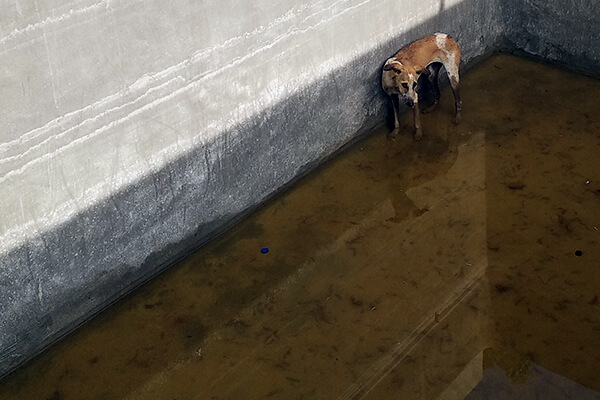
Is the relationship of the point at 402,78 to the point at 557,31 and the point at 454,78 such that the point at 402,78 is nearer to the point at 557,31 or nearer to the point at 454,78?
the point at 454,78

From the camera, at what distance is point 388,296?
4168mm

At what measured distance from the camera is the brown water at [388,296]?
3.74m

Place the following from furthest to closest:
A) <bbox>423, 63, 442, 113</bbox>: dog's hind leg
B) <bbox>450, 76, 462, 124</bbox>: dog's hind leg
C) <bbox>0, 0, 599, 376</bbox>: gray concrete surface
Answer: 1. <bbox>423, 63, 442, 113</bbox>: dog's hind leg
2. <bbox>450, 76, 462, 124</bbox>: dog's hind leg
3. <bbox>0, 0, 599, 376</bbox>: gray concrete surface

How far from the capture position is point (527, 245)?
4.42m

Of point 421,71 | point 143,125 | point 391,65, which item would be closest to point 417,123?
point 421,71

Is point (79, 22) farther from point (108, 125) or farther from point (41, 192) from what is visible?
point (41, 192)

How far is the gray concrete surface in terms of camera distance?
3494 mm

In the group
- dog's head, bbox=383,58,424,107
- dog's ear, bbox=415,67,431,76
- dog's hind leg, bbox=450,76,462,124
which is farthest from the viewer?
dog's hind leg, bbox=450,76,462,124

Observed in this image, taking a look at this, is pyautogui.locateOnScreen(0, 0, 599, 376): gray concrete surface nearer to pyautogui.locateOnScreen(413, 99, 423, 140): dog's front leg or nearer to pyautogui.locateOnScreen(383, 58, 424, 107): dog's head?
pyautogui.locateOnScreen(383, 58, 424, 107): dog's head

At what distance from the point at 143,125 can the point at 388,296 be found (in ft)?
5.30

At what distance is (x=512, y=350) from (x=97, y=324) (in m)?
2.19

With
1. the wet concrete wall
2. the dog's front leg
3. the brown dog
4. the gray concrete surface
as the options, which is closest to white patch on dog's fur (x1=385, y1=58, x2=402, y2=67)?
the brown dog

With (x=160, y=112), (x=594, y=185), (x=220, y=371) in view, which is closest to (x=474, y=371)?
(x=220, y=371)

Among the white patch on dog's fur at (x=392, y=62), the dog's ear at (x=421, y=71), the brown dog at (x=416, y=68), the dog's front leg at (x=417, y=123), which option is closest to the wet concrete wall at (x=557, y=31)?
the brown dog at (x=416, y=68)
